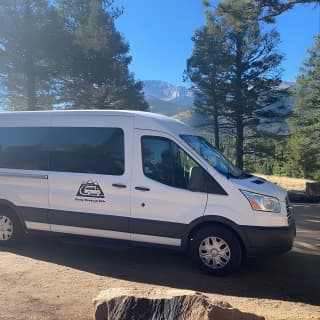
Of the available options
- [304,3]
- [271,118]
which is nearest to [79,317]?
[304,3]

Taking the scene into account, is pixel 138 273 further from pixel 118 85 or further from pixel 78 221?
pixel 118 85

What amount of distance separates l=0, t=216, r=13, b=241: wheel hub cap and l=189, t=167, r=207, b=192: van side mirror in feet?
11.4

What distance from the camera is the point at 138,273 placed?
639cm

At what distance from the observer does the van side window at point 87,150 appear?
22.9ft

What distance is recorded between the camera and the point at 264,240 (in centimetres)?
617

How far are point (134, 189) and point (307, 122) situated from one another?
4220 cm

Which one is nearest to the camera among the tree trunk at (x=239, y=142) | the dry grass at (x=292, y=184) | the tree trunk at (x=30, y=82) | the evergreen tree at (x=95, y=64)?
the tree trunk at (x=30, y=82)

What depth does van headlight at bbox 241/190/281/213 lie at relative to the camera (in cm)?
620

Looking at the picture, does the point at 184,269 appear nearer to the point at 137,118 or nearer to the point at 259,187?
the point at 259,187

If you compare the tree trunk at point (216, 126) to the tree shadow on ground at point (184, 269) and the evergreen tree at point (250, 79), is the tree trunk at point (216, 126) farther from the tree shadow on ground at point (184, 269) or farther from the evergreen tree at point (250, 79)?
the tree shadow on ground at point (184, 269)

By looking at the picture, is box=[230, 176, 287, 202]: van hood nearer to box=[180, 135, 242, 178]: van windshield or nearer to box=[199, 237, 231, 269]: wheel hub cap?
box=[180, 135, 242, 178]: van windshield

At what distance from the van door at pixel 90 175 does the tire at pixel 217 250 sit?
3.76 feet

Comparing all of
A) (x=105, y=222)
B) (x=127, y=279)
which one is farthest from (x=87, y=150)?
(x=127, y=279)

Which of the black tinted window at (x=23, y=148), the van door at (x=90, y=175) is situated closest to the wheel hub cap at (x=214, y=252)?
the van door at (x=90, y=175)
